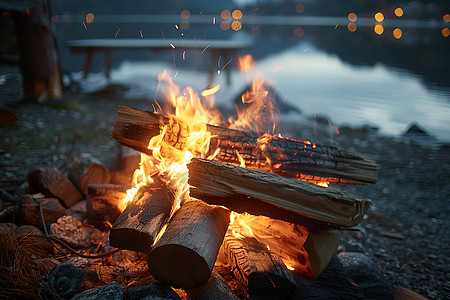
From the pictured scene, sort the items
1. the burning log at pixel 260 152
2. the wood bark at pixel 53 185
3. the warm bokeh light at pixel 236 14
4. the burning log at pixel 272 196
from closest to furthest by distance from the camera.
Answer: the burning log at pixel 272 196 < the burning log at pixel 260 152 < the wood bark at pixel 53 185 < the warm bokeh light at pixel 236 14

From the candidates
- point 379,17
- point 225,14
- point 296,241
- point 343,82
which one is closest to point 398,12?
point 379,17

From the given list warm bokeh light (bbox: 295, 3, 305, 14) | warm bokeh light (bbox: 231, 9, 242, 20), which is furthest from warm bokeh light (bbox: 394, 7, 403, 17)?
warm bokeh light (bbox: 231, 9, 242, 20)

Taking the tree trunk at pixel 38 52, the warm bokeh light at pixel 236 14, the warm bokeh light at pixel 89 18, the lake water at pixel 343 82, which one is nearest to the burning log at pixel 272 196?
the lake water at pixel 343 82

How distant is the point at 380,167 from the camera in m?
5.27

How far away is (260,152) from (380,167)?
343 centimetres

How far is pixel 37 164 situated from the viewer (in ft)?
14.0

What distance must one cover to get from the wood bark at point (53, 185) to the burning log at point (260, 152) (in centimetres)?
89

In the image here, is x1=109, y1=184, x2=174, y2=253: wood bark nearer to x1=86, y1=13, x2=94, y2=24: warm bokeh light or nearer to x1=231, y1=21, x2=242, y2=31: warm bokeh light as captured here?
x1=86, y1=13, x2=94, y2=24: warm bokeh light

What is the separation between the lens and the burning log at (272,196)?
2.20 meters

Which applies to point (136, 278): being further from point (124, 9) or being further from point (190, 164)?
point (124, 9)

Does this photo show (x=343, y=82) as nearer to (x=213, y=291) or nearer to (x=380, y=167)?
(x=380, y=167)

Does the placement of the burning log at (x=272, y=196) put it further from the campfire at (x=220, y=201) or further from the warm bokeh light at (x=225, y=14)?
the warm bokeh light at (x=225, y=14)

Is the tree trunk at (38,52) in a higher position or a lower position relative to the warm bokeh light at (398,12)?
lower

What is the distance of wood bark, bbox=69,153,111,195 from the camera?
3.26m
